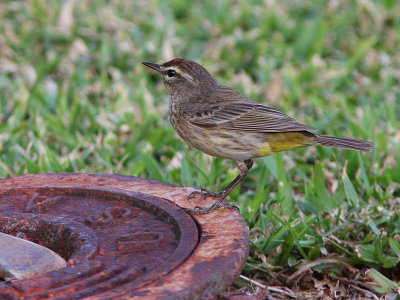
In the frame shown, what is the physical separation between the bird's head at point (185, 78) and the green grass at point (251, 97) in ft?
1.86

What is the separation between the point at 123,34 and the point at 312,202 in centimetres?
397

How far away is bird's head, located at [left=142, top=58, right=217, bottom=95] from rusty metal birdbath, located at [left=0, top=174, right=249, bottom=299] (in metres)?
1.16

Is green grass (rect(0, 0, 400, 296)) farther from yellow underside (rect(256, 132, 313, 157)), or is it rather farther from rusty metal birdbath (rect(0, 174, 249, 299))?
rusty metal birdbath (rect(0, 174, 249, 299))

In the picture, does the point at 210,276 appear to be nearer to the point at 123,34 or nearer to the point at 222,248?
the point at 222,248

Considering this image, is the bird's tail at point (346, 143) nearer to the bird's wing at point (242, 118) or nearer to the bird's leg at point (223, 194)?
the bird's wing at point (242, 118)

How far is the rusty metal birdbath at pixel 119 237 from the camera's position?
256cm

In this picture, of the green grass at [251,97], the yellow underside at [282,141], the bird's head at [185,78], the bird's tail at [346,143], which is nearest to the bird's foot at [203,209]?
the green grass at [251,97]

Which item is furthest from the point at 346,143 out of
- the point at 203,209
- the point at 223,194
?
the point at 203,209

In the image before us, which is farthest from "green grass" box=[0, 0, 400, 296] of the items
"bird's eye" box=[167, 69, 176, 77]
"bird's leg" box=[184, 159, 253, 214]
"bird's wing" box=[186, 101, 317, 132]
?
"bird's eye" box=[167, 69, 176, 77]

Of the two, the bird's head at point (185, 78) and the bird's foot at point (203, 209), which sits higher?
the bird's head at point (185, 78)

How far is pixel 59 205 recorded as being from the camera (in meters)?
3.51

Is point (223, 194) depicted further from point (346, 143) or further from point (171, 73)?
point (171, 73)

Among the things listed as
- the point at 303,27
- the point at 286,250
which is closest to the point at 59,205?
the point at 286,250

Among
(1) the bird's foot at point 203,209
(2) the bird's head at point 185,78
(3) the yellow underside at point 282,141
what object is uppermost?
(2) the bird's head at point 185,78
